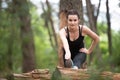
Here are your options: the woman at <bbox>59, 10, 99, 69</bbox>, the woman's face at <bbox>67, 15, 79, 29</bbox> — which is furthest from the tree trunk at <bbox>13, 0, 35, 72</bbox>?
the woman's face at <bbox>67, 15, 79, 29</bbox>

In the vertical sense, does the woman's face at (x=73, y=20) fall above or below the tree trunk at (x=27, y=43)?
above

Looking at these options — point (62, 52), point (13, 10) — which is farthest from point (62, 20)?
point (13, 10)

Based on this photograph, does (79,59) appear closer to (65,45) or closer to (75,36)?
(75,36)

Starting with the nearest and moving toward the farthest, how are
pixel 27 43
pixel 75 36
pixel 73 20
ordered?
pixel 73 20
pixel 75 36
pixel 27 43

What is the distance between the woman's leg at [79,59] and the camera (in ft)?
21.2

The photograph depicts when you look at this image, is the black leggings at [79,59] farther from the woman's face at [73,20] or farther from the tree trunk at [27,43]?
the tree trunk at [27,43]

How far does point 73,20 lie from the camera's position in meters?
6.30

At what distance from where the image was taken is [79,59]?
6496mm

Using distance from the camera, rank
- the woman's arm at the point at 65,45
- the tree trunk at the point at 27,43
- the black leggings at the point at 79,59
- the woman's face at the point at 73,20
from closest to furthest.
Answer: the woman's arm at the point at 65,45
the woman's face at the point at 73,20
the black leggings at the point at 79,59
the tree trunk at the point at 27,43

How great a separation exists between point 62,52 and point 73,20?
3.13 ft

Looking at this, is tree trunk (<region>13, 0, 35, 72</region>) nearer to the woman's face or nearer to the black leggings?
the black leggings

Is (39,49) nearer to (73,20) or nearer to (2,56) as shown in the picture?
(2,56)

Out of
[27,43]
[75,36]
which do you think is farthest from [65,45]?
[27,43]

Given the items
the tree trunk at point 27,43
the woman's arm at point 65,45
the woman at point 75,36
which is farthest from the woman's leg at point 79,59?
the tree trunk at point 27,43
